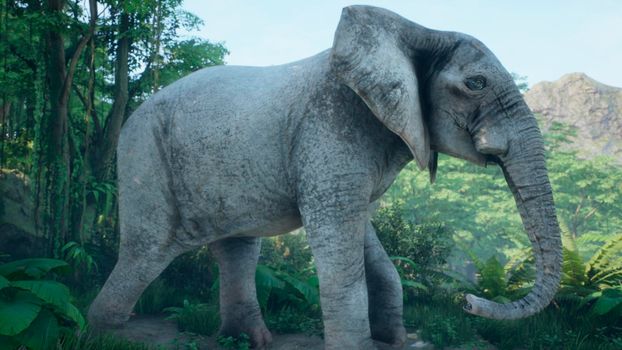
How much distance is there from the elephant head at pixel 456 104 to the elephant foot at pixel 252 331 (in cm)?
236

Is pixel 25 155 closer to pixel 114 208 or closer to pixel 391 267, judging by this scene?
pixel 114 208

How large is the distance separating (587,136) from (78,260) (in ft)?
104

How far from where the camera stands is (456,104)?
10.8ft

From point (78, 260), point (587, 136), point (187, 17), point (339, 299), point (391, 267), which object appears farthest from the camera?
point (587, 136)

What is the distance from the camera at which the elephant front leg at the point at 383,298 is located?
414 cm

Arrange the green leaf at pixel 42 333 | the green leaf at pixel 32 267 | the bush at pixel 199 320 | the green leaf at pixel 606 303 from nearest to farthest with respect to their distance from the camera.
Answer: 1. the green leaf at pixel 42 333
2. the green leaf at pixel 32 267
3. the green leaf at pixel 606 303
4. the bush at pixel 199 320

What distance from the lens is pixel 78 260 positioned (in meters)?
6.97

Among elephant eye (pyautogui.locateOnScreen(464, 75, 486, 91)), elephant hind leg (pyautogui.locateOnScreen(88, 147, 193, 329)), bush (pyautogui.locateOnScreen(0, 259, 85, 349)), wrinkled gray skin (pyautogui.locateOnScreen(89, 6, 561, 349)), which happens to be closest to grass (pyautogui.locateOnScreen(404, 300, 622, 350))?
wrinkled gray skin (pyautogui.locateOnScreen(89, 6, 561, 349))

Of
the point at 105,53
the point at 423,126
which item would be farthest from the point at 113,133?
the point at 423,126

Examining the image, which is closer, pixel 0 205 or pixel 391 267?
pixel 391 267

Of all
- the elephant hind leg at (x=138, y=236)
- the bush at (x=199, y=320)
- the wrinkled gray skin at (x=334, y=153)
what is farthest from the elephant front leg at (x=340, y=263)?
the bush at (x=199, y=320)

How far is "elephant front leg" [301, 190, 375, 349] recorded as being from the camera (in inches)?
129

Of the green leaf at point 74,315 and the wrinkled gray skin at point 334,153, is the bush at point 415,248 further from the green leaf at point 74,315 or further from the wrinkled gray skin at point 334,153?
the green leaf at point 74,315

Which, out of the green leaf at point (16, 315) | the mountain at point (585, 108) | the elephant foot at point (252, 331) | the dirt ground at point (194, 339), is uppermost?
the mountain at point (585, 108)
